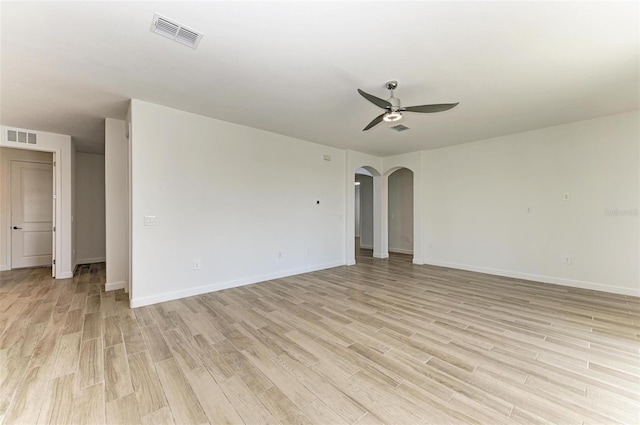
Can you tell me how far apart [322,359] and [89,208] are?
7.25 m

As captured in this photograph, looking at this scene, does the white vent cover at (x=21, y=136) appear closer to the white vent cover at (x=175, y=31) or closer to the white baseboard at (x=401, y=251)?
the white vent cover at (x=175, y=31)

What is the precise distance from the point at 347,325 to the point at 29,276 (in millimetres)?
6323

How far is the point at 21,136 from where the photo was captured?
15.1ft

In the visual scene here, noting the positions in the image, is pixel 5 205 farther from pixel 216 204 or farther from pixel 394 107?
pixel 394 107

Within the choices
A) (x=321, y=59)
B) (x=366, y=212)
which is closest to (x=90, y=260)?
(x=321, y=59)

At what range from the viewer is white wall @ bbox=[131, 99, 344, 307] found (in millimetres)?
3559

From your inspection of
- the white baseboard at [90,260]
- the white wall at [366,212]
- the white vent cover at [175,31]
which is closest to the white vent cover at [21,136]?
the white baseboard at [90,260]

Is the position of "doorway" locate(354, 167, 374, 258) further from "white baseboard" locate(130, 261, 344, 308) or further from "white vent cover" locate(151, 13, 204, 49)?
"white vent cover" locate(151, 13, 204, 49)

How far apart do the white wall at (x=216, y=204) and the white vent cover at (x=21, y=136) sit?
303 centimetres

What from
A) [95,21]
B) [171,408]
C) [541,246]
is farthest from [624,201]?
[95,21]

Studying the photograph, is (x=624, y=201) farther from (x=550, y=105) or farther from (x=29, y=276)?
(x=29, y=276)

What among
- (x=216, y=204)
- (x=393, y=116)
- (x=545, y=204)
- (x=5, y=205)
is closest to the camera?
(x=393, y=116)

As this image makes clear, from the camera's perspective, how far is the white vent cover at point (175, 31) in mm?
2023

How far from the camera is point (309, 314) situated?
10.5 ft
